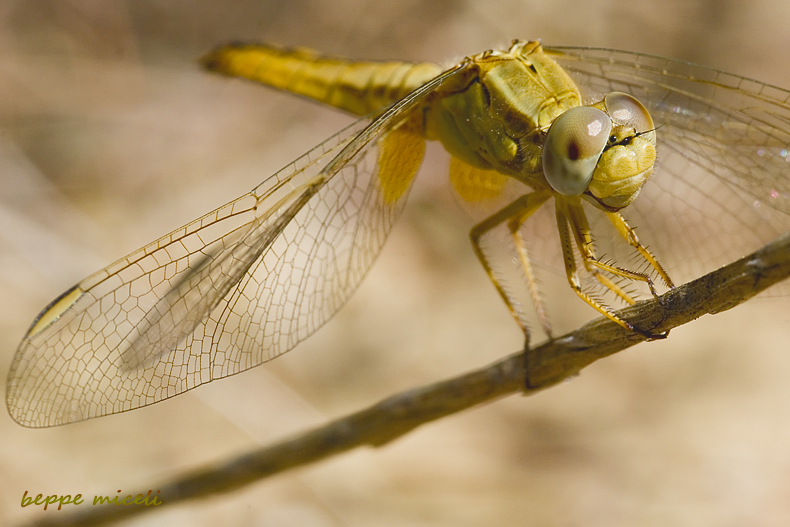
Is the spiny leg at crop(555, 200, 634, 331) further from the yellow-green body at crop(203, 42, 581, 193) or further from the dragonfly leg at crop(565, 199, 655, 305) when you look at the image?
the yellow-green body at crop(203, 42, 581, 193)

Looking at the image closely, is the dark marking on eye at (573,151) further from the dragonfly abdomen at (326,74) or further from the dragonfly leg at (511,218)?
the dragonfly abdomen at (326,74)

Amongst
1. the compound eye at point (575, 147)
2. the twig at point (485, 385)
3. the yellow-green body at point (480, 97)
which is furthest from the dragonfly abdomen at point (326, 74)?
the twig at point (485, 385)

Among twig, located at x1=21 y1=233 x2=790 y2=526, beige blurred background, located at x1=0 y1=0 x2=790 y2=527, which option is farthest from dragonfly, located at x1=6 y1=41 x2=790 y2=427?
beige blurred background, located at x1=0 y1=0 x2=790 y2=527

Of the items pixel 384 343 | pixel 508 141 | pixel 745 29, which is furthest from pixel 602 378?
pixel 745 29

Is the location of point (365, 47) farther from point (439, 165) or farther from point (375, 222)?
point (375, 222)

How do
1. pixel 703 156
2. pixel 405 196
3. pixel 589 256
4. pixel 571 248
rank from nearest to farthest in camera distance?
1. pixel 589 256
2. pixel 571 248
3. pixel 703 156
4. pixel 405 196

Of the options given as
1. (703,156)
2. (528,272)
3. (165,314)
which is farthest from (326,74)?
(703,156)

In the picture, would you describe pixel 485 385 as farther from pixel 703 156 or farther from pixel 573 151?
pixel 703 156
